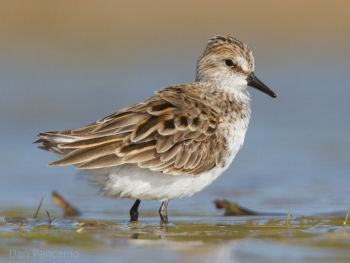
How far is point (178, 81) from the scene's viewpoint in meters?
14.6

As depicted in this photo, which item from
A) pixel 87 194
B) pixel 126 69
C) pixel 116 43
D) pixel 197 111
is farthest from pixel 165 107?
pixel 116 43

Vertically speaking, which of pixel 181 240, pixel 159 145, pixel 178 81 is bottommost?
pixel 181 240

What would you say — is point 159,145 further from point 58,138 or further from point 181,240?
point 181,240

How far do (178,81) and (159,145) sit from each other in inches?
316

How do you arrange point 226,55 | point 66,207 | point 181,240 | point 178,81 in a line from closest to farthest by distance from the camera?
point 181,240 → point 66,207 → point 226,55 → point 178,81

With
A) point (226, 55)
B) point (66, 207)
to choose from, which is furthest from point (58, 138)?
point (226, 55)

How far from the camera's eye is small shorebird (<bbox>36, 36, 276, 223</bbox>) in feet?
21.5

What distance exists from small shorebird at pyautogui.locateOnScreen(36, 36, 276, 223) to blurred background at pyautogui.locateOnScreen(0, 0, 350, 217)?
478 mm

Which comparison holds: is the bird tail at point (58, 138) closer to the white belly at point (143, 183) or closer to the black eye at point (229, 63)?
the white belly at point (143, 183)

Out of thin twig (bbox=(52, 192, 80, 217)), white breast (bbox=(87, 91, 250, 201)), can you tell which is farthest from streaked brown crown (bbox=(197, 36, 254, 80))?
thin twig (bbox=(52, 192, 80, 217))

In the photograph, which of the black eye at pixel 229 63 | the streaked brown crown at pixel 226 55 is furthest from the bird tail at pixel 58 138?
the black eye at pixel 229 63

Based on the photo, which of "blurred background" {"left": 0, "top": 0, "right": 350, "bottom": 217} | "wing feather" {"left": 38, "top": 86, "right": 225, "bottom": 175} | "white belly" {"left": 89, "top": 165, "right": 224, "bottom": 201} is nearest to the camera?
"wing feather" {"left": 38, "top": 86, "right": 225, "bottom": 175}

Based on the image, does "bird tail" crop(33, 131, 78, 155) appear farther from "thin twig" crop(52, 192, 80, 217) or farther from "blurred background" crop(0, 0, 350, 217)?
"thin twig" crop(52, 192, 80, 217)

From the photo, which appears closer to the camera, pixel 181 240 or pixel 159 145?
pixel 181 240
